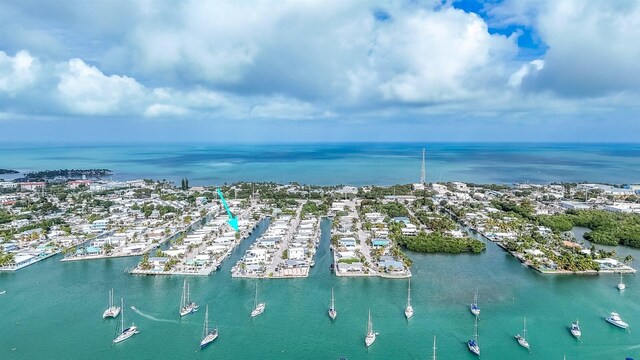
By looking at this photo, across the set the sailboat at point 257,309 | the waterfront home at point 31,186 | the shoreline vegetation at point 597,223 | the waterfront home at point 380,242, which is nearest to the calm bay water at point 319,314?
the sailboat at point 257,309

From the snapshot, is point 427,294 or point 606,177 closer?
point 427,294

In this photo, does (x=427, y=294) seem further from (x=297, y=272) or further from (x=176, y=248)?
(x=176, y=248)

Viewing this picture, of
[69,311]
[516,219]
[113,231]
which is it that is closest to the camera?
[69,311]

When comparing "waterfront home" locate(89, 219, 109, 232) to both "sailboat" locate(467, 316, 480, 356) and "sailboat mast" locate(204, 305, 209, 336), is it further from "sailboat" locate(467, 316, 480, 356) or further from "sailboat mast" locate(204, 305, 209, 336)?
"sailboat" locate(467, 316, 480, 356)

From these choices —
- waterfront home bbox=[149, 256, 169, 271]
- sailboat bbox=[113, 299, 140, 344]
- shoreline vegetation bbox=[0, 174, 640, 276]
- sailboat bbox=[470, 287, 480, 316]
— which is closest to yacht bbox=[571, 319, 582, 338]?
sailboat bbox=[470, 287, 480, 316]

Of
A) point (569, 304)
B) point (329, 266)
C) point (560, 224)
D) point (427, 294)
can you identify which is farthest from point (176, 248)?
point (560, 224)

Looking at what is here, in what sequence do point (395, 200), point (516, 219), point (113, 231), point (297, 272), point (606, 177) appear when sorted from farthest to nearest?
point (606, 177)
point (395, 200)
point (516, 219)
point (113, 231)
point (297, 272)
